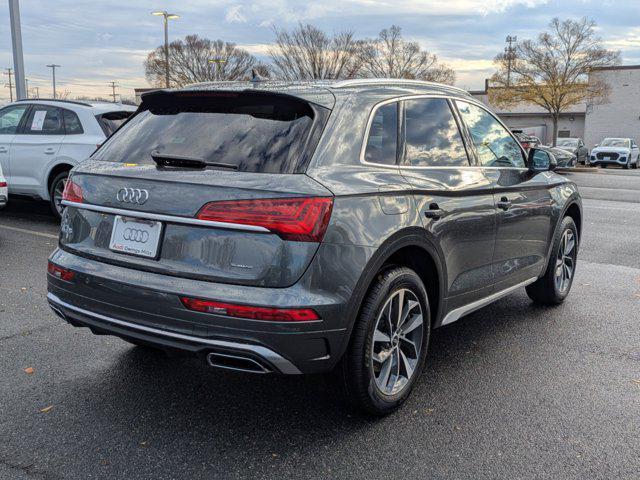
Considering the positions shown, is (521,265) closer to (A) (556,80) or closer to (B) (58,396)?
(B) (58,396)

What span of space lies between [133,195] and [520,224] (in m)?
2.79

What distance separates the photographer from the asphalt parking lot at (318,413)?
3.03 m

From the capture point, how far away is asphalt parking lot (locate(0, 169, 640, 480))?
3033mm

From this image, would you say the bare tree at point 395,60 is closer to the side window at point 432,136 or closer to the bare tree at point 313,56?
the bare tree at point 313,56

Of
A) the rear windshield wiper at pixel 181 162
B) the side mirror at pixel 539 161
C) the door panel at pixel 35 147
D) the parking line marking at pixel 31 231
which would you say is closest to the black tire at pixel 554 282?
the side mirror at pixel 539 161

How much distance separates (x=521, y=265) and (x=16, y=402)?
346 cm

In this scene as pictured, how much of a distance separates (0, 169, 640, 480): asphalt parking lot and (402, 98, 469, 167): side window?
135 cm

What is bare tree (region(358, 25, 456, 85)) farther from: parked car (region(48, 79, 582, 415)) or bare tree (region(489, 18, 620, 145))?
parked car (region(48, 79, 582, 415))

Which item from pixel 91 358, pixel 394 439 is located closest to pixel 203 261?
pixel 394 439

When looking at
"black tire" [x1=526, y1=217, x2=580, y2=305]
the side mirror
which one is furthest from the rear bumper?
"black tire" [x1=526, y1=217, x2=580, y2=305]

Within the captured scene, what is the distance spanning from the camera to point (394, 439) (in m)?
3.30

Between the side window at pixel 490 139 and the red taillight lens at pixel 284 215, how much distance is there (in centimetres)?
185

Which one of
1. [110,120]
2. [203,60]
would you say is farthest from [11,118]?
[203,60]

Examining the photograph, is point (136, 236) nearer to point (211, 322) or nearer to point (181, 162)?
point (181, 162)
